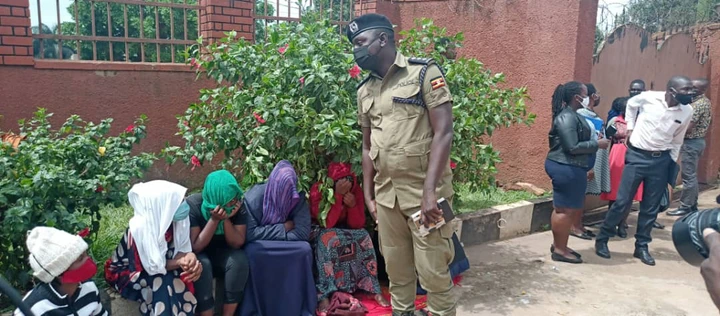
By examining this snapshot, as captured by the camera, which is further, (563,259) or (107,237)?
(563,259)

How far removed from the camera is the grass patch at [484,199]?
17.9 feet

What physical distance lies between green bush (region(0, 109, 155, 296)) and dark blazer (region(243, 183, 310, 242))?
2.19ft

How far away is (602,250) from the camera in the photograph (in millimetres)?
5027

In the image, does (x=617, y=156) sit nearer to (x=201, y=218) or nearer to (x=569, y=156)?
(x=569, y=156)

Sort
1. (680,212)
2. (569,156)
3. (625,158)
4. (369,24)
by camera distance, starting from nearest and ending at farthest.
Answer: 1. (369,24)
2. (569,156)
3. (625,158)
4. (680,212)

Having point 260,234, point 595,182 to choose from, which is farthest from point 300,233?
point 595,182

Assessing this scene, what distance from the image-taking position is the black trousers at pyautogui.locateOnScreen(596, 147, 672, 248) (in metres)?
4.81

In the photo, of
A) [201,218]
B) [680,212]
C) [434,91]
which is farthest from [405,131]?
[680,212]

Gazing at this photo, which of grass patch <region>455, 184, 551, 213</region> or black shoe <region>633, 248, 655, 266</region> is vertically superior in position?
grass patch <region>455, 184, 551, 213</region>

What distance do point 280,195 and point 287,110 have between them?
1.75ft

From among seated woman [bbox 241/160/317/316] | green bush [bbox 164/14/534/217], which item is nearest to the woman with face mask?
seated woman [bbox 241/160/317/316]

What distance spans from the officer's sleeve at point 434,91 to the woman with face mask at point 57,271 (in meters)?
1.80

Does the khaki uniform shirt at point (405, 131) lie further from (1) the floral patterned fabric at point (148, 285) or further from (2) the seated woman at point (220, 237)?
(1) the floral patterned fabric at point (148, 285)

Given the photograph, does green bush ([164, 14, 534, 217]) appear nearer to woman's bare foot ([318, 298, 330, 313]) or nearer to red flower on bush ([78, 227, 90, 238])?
woman's bare foot ([318, 298, 330, 313])
